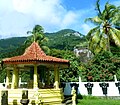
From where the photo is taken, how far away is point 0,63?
58.6ft

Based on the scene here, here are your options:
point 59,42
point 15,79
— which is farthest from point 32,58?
point 59,42

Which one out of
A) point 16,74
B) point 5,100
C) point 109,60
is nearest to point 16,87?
point 16,74

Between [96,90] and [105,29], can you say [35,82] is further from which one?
[105,29]

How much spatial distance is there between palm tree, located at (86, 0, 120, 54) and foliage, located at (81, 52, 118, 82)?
6784mm

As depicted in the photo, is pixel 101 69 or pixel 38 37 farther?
pixel 38 37

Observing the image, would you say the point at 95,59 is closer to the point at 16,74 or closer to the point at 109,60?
the point at 109,60

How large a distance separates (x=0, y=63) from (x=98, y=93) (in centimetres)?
762

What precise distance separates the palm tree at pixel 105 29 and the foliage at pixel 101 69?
6.78 m

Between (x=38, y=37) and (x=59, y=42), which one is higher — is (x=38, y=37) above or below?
below

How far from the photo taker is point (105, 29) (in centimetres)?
3166

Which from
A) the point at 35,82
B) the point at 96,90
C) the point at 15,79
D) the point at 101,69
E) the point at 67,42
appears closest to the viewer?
the point at 35,82

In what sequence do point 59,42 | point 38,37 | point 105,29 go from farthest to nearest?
point 59,42, point 38,37, point 105,29

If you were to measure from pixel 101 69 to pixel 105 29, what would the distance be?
31.0ft

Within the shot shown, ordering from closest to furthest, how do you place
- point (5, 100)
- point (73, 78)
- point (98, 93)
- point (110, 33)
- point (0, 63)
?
1. point (5, 100)
2. point (0, 63)
3. point (98, 93)
4. point (73, 78)
5. point (110, 33)
